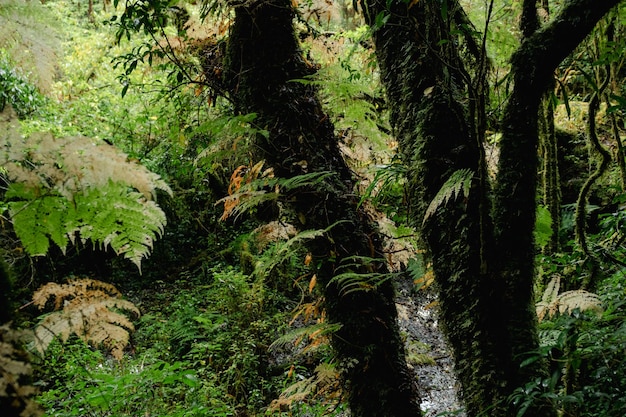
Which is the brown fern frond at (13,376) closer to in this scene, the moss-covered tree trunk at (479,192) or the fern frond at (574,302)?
the moss-covered tree trunk at (479,192)

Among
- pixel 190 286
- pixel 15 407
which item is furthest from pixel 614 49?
pixel 190 286

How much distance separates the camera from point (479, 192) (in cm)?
190

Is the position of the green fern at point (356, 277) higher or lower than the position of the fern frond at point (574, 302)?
higher

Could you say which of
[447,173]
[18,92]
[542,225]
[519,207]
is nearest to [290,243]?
[447,173]

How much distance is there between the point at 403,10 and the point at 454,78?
1.38 ft

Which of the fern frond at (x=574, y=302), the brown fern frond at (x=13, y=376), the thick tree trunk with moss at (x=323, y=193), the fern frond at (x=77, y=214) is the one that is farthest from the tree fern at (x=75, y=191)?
the fern frond at (x=574, y=302)

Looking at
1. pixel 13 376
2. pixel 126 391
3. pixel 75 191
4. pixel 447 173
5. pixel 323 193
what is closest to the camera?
pixel 13 376

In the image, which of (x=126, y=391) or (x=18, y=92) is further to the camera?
(x=18, y=92)

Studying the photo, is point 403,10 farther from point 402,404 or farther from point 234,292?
point 234,292

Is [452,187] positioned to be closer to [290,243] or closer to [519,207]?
[519,207]

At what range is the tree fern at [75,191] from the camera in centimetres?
97

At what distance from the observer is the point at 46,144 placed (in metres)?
0.98

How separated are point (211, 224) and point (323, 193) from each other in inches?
286

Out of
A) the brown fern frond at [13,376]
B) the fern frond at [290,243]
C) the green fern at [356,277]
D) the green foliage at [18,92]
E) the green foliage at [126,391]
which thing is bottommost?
Answer: the green foliage at [126,391]
